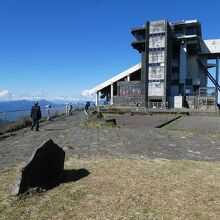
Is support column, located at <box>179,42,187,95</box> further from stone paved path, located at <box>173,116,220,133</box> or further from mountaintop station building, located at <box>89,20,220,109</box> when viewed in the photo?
stone paved path, located at <box>173,116,220,133</box>

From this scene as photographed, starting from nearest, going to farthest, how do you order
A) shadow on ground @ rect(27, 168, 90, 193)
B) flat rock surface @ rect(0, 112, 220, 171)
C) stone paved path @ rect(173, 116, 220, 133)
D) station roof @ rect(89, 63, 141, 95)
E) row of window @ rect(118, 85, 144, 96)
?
shadow on ground @ rect(27, 168, 90, 193) < flat rock surface @ rect(0, 112, 220, 171) < stone paved path @ rect(173, 116, 220, 133) < row of window @ rect(118, 85, 144, 96) < station roof @ rect(89, 63, 141, 95)

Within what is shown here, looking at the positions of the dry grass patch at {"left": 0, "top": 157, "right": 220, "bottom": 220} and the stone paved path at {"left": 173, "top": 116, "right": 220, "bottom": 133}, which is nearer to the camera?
the dry grass patch at {"left": 0, "top": 157, "right": 220, "bottom": 220}

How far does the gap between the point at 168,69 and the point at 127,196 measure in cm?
5772

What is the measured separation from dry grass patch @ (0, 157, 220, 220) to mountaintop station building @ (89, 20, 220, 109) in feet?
170

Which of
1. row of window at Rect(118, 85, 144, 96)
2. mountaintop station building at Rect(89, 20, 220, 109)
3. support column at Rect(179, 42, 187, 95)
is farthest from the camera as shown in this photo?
support column at Rect(179, 42, 187, 95)

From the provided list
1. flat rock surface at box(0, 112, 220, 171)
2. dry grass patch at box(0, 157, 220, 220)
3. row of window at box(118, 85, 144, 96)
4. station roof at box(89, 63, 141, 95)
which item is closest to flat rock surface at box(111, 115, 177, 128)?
flat rock surface at box(0, 112, 220, 171)

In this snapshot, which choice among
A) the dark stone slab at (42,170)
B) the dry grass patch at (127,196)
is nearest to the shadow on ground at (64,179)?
the dark stone slab at (42,170)

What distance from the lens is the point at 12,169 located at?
8008 millimetres

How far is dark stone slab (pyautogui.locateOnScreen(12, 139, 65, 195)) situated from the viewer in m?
6.09

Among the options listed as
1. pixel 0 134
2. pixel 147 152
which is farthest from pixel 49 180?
pixel 0 134

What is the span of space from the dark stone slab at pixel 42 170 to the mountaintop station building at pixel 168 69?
52.7 meters

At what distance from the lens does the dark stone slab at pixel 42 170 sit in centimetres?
609

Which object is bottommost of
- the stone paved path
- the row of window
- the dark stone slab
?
the stone paved path

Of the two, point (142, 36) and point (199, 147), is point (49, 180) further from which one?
point (142, 36)
